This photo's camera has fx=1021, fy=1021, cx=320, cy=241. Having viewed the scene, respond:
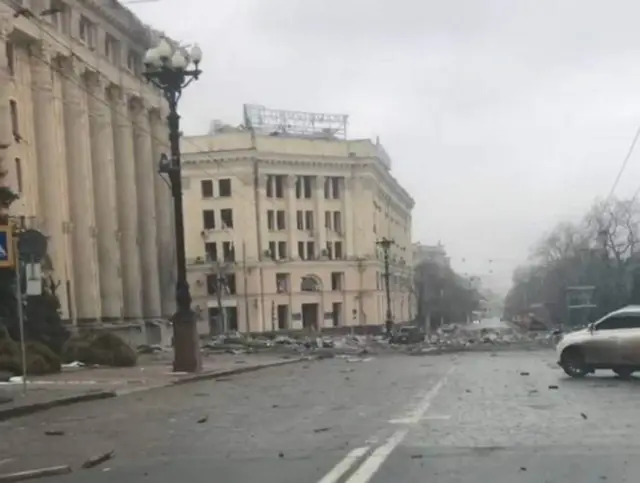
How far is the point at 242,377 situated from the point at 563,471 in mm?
19851

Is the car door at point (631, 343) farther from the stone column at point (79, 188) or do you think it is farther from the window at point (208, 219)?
the window at point (208, 219)

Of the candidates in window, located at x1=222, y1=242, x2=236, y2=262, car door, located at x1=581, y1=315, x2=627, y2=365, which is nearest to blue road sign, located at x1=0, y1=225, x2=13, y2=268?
car door, located at x1=581, y1=315, x2=627, y2=365

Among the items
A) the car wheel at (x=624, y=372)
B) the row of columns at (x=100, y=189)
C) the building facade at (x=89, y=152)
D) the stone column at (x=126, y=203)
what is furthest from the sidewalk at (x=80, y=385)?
the stone column at (x=126, y=203)

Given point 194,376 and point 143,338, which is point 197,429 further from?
point 143,338

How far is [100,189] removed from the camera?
55188mm

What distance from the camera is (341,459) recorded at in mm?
10094

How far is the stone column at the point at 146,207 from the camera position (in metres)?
61.8

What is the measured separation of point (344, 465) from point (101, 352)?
2634 cm

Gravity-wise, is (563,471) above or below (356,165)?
below

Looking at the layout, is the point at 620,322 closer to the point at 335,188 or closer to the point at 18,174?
the point at 18,174

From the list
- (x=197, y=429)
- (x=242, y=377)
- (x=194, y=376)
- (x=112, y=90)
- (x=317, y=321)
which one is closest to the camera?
(x=197, y=429)

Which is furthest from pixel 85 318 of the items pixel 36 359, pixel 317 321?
pixel 317 321

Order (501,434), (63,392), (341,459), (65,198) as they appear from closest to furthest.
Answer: (341,459) → (501,434) → (63,392) → (65,198)

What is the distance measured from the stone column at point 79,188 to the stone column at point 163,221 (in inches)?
458
